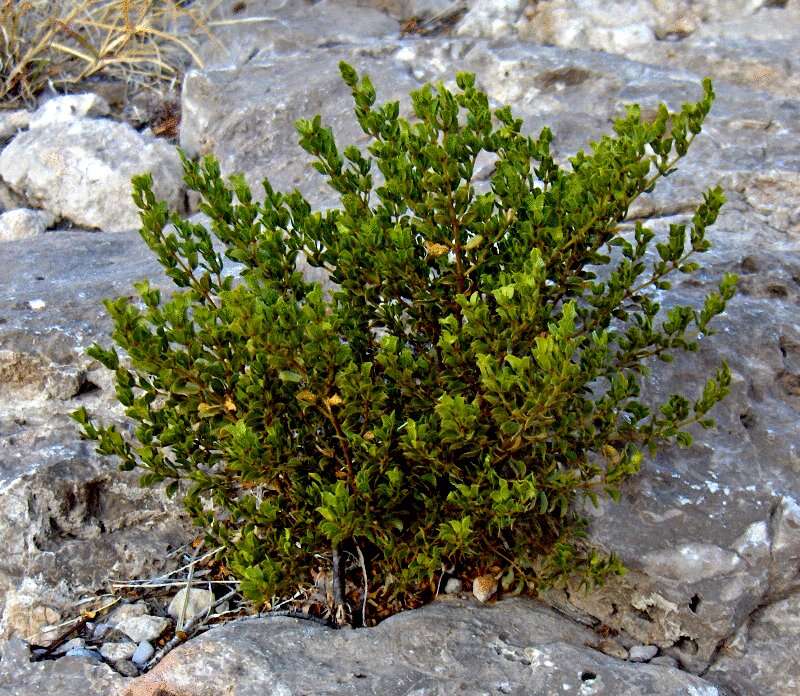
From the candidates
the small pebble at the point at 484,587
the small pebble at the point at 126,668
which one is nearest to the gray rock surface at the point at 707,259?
the small pebble at the point at 484,587

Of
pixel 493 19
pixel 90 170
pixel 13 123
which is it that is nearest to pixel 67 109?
pixel 13 123

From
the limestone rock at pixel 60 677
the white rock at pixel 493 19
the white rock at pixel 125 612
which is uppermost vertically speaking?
the white rock at pixel 493 19

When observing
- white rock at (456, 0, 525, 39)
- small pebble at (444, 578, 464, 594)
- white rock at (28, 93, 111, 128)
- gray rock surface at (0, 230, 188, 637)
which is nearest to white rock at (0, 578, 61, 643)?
gray rock surface at (0, 230, 188, 637)

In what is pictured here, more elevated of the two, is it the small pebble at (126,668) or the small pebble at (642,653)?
the small pebble at (126,668)

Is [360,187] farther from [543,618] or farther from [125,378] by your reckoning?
[543,618]

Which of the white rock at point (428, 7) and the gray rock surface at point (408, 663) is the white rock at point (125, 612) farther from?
the white rock at point (428, 7)

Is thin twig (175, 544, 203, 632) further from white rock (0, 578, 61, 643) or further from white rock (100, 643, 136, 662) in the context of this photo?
white rock (0, 578, 61, 643)
